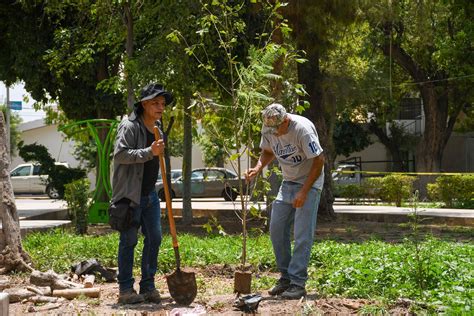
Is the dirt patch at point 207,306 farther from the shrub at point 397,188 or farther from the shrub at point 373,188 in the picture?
the shrub at point 373,188

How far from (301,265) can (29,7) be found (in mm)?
14046

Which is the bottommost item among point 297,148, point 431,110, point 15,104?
point 297,148

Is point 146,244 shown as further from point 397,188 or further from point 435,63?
point 435,63

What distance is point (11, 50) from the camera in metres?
20.5

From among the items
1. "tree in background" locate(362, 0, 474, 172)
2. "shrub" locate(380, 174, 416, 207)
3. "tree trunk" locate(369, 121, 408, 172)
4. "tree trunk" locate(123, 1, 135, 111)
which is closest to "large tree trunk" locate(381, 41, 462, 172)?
"tree in background" locate(362, 0, 474, 172)

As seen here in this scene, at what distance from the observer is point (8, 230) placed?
929 centimetres

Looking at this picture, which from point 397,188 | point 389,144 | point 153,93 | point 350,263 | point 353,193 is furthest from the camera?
point 389,144

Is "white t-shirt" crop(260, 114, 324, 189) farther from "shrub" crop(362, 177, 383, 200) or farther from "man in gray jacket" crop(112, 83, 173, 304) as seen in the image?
"shrub" crop(362, 177, 383, 200)

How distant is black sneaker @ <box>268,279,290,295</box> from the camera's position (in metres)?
7.48

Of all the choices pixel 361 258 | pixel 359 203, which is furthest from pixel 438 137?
pixel 361 258

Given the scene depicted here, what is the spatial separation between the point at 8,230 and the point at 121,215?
105 inches

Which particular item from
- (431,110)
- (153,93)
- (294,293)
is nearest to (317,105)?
(153,93)

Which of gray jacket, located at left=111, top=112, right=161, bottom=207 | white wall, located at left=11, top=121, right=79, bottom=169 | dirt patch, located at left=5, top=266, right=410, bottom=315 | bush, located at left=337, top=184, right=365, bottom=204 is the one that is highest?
white wall, located at left=11, top=121, right=79, bottom=169

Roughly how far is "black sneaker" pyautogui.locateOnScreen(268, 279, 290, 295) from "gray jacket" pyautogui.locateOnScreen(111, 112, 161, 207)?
4.70 feet
